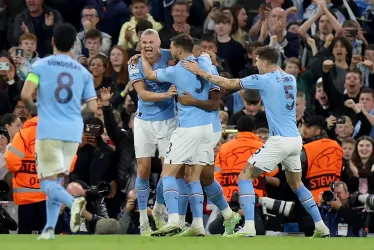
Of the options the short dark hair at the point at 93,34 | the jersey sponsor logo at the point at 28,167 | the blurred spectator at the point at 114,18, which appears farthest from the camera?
the blurred spectator at the point at 114,18

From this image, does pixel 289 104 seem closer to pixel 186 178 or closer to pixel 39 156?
pixel 186 178

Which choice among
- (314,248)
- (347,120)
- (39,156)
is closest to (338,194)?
(347,120)

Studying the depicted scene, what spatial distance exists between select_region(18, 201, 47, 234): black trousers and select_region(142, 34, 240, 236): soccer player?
107 inches

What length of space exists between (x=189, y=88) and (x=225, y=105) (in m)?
5.54

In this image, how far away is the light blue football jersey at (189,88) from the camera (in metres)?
15.9

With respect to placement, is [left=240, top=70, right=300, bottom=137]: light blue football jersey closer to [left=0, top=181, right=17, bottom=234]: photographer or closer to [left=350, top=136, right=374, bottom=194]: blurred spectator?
[left=350, top=136, right=374, bottom=194]: blurred spectator

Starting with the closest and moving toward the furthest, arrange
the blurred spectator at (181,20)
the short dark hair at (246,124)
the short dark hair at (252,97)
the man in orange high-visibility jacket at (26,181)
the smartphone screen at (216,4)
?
the man in orange high-visibility jacket at (26,181)
the short dark hair at (246,124)
the short dark hair at (252,97)
the blurred spectator at (181,20)
the smartphone screen at (216,4)

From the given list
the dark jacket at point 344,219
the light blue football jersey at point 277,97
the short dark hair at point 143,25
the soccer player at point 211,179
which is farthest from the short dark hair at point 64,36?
the short dark hair at point 143,25

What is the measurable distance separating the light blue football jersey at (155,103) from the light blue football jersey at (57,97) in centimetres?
252

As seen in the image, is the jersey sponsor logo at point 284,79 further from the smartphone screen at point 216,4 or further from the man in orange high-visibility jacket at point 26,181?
the smartphone screen at point 216,4

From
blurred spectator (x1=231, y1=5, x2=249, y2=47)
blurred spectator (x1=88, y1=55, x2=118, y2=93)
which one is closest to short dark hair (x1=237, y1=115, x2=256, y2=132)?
blurred spectator (x1=88, y1=55, x2=118, y2=93)

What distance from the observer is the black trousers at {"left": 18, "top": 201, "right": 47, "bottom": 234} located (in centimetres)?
1798

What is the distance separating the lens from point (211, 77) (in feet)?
51.5

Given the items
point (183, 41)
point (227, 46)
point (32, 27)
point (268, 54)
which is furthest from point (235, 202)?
point (32, 27)
